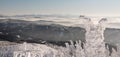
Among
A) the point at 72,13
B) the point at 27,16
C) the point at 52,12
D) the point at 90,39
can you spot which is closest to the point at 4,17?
the point at 27,16

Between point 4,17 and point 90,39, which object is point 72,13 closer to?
point 90,39

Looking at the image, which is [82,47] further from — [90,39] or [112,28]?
[112,28]

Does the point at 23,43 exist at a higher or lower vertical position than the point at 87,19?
lower

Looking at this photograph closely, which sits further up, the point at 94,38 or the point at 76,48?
the point at 94,38
